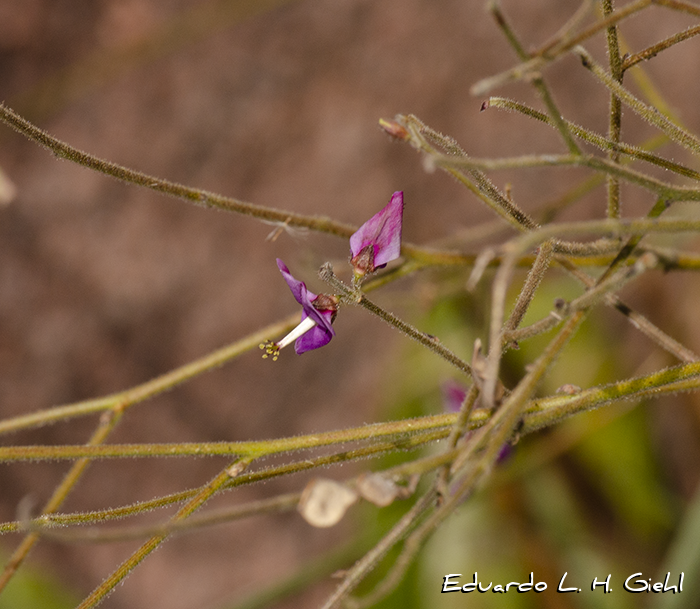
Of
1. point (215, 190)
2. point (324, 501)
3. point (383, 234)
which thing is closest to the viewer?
point (324, 501)

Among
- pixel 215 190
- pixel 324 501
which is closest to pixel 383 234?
pixel 324 501

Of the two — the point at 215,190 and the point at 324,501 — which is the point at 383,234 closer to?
the point at 324,501

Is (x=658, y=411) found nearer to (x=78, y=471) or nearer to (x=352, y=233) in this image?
(x=352, y=233)

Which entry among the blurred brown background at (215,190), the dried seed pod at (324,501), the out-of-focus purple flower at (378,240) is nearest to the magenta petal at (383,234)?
the out-of-focus purple flower at (378,240)

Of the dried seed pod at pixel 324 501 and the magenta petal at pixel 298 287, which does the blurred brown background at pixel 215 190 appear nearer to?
the magenta petal at pixel 298 287

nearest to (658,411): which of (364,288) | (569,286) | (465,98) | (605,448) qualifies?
(605,448)

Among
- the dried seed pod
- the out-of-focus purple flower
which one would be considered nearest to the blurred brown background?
the out-of-focus purple flower
